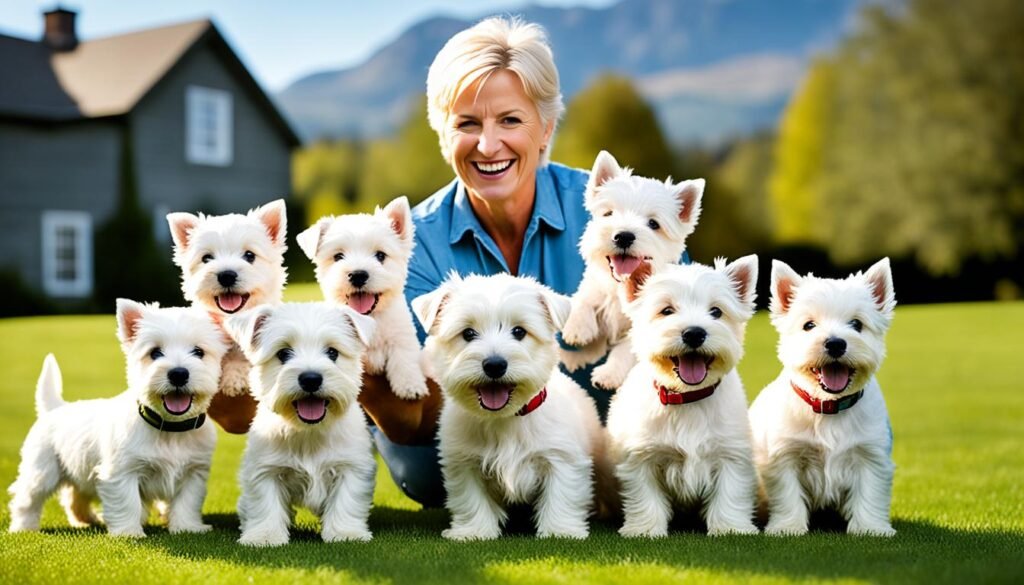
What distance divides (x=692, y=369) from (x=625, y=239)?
942 mm

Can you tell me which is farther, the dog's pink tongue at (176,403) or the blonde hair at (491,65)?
the blonde hair at (491,65)

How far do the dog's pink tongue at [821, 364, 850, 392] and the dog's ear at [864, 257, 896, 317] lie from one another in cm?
40

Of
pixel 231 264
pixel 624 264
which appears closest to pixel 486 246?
pixel 624 264

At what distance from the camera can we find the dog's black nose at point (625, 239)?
19.5 feet

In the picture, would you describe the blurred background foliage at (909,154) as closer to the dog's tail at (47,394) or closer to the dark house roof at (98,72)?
the dark house roof at (98,72)

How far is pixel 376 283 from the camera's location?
6.02 meters

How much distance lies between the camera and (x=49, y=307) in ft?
95.3

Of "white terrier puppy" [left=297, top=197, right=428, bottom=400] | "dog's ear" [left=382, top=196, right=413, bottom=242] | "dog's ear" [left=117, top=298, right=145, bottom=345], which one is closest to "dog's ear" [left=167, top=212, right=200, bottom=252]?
"dog's ear" [left=117, top=298, right=145, bottom=345]

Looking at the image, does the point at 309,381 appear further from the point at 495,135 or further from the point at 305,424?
the point at 495,135

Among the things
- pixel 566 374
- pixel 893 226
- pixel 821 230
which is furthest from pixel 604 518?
pixel 821 230

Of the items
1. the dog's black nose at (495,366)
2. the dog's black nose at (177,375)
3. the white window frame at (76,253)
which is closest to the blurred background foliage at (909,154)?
the white window frame at (76,253)

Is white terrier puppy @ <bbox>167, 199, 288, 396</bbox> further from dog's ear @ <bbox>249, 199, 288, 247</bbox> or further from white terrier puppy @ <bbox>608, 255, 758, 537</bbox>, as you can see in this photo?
white terrier puppy @ <bbox>608, 255, 758, 537</bbox>

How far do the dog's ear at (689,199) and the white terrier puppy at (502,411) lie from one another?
1.16 meters

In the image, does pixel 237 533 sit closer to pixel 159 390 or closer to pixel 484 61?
pixel 159 390
